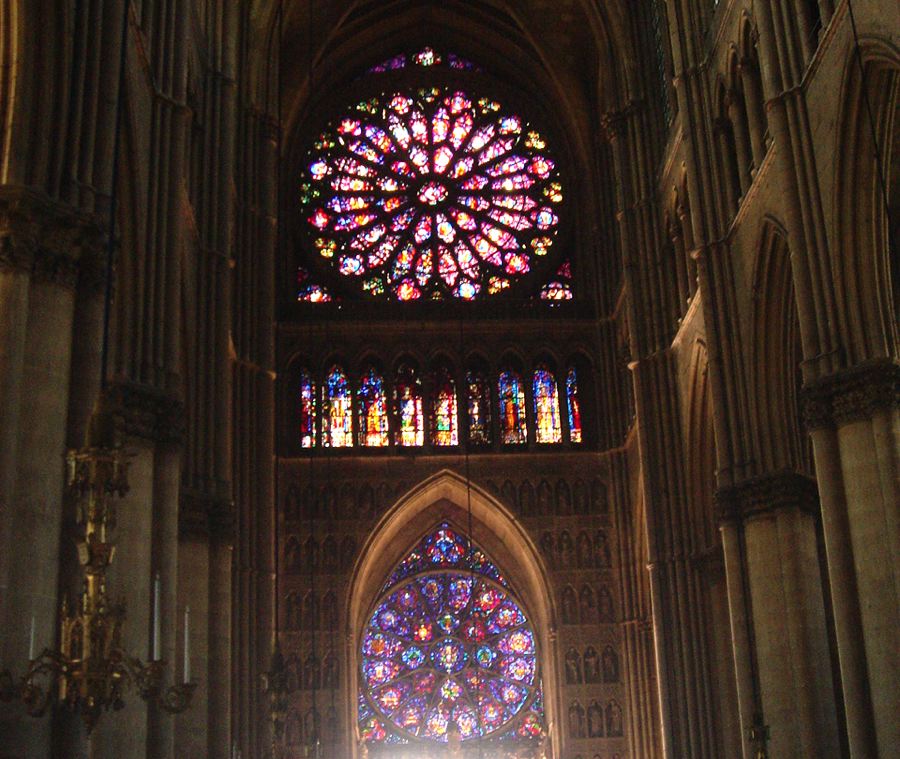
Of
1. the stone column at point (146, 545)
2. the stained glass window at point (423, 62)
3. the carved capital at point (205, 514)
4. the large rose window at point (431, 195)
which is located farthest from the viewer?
the stained glass window at point (423, 62)

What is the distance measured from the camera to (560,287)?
→ 3431 centimetres

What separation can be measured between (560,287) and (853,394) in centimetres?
1699

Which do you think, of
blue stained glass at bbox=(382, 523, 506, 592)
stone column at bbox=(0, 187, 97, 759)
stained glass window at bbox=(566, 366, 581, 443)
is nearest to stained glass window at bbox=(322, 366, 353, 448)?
blue stained glass at bbox=(382, 523, 506, 592)

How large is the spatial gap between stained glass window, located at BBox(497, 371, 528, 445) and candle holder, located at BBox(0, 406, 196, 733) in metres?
22.4

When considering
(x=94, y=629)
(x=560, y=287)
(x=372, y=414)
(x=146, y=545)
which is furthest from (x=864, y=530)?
(x=560, y=287)

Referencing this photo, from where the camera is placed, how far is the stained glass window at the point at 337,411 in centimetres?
3231

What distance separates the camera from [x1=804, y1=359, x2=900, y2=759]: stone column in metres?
16.7

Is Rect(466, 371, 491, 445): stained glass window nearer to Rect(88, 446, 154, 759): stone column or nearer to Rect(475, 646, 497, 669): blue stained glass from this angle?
Rect(475, 646, 497, 669): blue stained glass

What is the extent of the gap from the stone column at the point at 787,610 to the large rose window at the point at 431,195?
13587 millimetres

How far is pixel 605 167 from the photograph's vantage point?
3350 cm

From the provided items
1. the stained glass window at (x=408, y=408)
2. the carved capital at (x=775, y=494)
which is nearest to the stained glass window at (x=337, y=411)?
the stained glass window at (x=408, y=408)

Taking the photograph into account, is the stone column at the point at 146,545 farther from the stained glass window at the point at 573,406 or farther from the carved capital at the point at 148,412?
the stained glass window at the point at 573,406

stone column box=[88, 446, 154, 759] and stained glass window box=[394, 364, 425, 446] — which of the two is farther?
stained glass window box=[394, 364, 425, 446]

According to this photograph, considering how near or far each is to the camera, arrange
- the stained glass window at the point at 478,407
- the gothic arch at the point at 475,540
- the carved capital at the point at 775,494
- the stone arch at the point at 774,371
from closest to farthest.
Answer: the carved capital at the point at 775,494 < the stone arch at the point at 774,371 < the gothic arch at the point at 475,540 < the stained glass window at the point at 478,407
